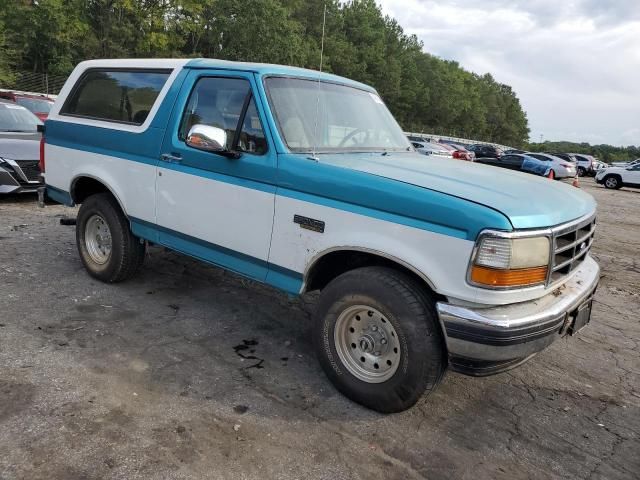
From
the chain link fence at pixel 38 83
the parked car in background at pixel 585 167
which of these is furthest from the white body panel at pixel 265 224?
the parked car in background at pixel 585 167

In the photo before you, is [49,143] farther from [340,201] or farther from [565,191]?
[565,191]

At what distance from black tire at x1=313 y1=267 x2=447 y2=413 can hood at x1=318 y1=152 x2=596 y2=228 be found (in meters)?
0.61

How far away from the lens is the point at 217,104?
13.1 feet

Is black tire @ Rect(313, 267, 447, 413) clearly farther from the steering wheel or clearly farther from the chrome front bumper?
the steering wheel

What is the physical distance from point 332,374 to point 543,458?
133cm

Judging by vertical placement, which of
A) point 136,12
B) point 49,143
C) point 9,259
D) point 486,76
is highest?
point 486,76

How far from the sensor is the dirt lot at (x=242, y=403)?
2.75 m

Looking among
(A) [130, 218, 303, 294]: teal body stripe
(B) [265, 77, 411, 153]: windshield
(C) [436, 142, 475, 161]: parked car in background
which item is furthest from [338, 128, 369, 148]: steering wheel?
(C) [436, 142, 475, 161]: parked car in background

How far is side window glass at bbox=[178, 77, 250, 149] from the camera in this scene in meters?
3.80

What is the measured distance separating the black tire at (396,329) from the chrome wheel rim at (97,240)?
8.96 feet

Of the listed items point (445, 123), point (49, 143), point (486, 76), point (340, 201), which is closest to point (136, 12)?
point (49, 143)

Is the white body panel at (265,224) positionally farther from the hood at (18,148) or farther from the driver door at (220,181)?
the hood at (18,148)

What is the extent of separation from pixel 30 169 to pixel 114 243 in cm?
460

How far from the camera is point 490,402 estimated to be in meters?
3.56
